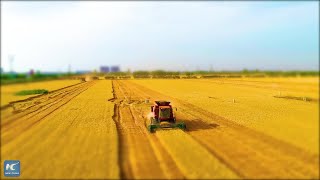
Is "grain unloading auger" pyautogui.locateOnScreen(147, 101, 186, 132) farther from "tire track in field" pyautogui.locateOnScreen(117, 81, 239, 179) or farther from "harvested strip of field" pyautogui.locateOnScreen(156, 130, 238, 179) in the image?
"harvested strip of field" pyautogui.locateOnScreen(156, 130, 238, 179)

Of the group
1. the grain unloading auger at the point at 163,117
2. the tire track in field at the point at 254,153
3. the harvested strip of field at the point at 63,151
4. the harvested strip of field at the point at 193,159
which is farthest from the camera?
the grain unloading auger at the point at 163,117

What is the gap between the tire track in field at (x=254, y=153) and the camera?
1109 cm

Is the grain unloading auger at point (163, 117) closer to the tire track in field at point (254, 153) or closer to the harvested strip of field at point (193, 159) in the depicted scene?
the tire track in field at point (254, 153)

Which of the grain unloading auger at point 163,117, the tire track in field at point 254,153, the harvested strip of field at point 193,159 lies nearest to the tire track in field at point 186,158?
the harvested strip of field at point 193,159

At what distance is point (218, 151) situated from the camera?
1387 centimetres

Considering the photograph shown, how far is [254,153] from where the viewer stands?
13.5m

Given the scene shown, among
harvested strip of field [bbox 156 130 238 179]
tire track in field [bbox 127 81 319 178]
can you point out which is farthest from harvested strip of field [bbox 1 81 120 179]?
tire track in field [bbox 127 81 319 178]

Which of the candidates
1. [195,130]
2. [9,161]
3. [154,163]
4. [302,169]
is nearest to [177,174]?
[154,163]

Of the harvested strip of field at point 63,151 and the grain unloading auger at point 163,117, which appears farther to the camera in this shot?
the grain unloading auger at point 163,117

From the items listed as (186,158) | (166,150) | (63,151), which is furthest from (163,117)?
(63,151)

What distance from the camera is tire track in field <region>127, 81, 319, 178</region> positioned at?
36.4 ft

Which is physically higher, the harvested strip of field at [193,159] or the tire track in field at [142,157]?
the harvested strip of field at [193,159]

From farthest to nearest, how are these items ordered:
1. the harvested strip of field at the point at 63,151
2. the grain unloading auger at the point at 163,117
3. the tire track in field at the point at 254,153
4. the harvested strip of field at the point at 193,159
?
the grain unloading auger at the point at 163,117 < the tire track in field at the point at 254,153 < the harvested strip of field at the point at 63,151 < the harvested strip of field at the point at 193,159

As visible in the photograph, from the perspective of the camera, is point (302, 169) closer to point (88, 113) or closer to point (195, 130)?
point (195, 130)
